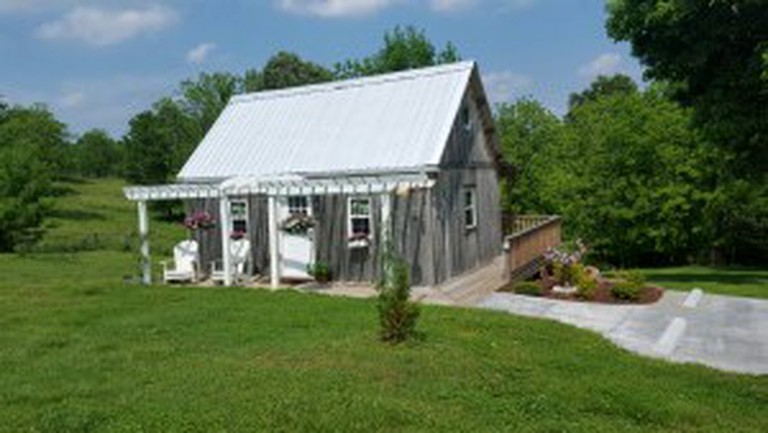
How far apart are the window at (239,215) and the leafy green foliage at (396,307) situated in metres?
9.35

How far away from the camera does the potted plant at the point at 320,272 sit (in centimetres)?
1678

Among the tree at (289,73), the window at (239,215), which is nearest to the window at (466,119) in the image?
the window at (239,215)

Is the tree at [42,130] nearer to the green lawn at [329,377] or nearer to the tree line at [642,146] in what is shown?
the tree line at [642,146]

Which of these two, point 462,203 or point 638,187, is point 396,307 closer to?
point 462,203

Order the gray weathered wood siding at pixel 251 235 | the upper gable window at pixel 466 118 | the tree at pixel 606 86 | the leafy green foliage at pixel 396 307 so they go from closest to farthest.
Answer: the leafy green foliage at pixel 396 307, the gray weathered wood siding at pixel 251 235, the upper gable window at pixel 466 118, the tree at pixel 606 86

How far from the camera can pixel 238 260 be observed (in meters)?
17.5

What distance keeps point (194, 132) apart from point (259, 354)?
130 ft

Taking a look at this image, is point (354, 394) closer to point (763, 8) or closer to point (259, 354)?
point (259, 354)

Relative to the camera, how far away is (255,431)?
6234mm

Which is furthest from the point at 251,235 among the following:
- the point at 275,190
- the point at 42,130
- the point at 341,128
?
the point at 42,130

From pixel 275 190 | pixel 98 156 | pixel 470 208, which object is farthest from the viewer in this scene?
pixel 98 156

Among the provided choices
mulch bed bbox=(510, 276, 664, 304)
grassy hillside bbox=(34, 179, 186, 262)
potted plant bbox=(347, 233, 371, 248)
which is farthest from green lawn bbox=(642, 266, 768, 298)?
grassy hillside bbox=(34, 179, 186, 262)

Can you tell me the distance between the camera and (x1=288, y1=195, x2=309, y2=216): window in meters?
17.3

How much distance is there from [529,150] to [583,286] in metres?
20.5
